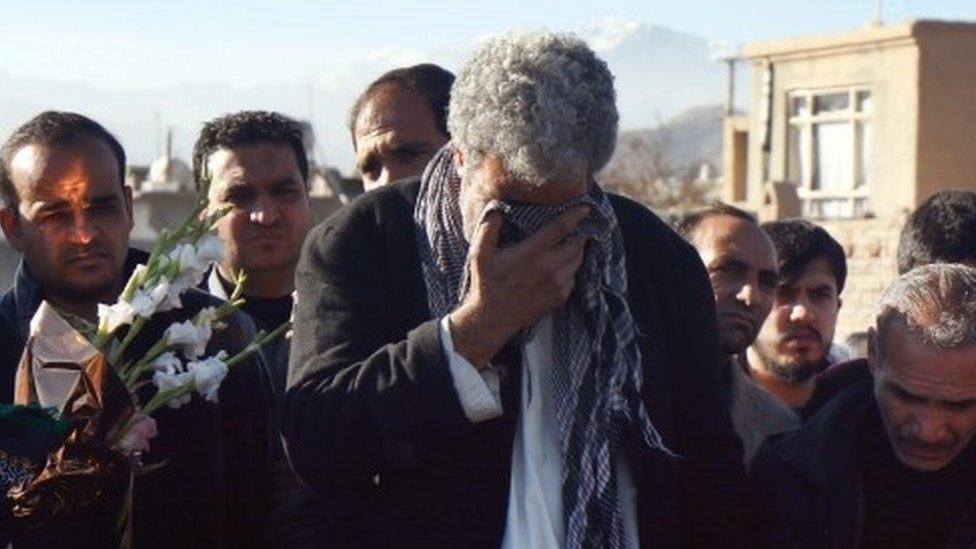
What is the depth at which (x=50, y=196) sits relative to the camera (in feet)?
15.4

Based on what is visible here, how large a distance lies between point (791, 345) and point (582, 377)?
8.26 ft

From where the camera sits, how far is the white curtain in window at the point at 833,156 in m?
38.4

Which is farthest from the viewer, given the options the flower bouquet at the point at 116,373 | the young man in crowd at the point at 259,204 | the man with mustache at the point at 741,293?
the young man in crowd at the point at 259,204

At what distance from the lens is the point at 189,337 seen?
433cm

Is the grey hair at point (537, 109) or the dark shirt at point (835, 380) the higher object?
the grey hair at point (537, 109)

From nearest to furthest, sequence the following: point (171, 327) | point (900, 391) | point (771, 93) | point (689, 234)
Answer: point (171, 327) < point (900, 391) < point (689, 234) < point (771, 93)

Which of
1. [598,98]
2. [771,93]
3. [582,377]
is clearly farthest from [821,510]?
[771,93]

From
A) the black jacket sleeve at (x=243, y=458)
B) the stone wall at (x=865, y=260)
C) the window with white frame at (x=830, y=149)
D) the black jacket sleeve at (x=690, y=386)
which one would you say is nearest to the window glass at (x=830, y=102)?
the window with white frame at (x=830, y=149)

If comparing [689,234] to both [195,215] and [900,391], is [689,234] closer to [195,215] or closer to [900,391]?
[900,391]

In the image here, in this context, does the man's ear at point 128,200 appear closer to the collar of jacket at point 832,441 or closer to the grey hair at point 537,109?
the grey hair at point 537,109

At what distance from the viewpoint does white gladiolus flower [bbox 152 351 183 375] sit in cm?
436

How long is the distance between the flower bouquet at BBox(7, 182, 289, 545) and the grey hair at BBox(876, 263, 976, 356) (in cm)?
130

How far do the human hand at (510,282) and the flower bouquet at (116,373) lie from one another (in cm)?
55

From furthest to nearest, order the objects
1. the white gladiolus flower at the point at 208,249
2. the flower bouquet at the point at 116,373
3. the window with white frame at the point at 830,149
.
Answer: the window with white frame at the point at 830,149, the white gladiolus flower at the point at 208,249, the flower bouquet at the point at 116,373
